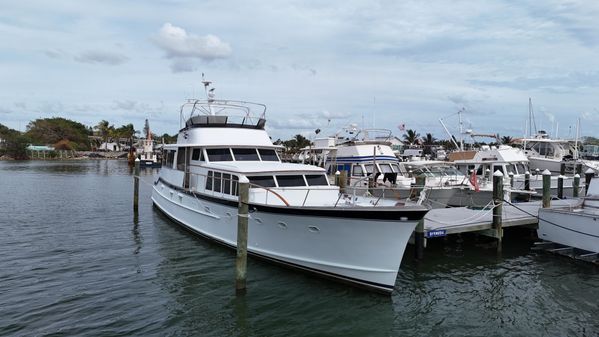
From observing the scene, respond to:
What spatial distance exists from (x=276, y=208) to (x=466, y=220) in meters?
7.07

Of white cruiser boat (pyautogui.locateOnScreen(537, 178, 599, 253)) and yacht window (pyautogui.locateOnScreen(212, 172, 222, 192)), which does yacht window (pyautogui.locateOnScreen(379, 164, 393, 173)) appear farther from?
yacht window (pyautogui.locateOnScreen(212, 172, 222, 192))

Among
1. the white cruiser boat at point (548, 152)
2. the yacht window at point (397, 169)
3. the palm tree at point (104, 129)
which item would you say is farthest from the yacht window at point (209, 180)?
the palm tree at point (104, 129)

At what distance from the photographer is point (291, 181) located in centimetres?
1299

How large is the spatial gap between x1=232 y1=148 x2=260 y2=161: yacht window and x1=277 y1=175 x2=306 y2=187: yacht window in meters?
3.29

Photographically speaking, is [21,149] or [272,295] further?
[21,149]

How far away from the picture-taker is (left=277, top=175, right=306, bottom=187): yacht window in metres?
12.8

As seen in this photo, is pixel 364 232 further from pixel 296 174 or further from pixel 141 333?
pixel 141 333

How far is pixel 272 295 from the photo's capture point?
32.8 ft

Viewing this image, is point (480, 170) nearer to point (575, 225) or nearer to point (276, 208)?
point (575, 225)

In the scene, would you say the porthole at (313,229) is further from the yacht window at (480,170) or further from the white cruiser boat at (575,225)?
the yacht window at (480,170)

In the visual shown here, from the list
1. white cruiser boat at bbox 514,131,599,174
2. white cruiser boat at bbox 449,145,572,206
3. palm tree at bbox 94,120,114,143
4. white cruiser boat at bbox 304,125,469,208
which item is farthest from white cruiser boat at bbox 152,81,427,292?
palm tree at bbox 94,120,114,143

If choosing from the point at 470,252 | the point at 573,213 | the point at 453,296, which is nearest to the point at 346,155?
the point at 470,252

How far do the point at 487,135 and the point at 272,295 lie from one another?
2674 centimetres

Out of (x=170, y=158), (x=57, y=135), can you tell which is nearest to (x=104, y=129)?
(x=57, y=135)
